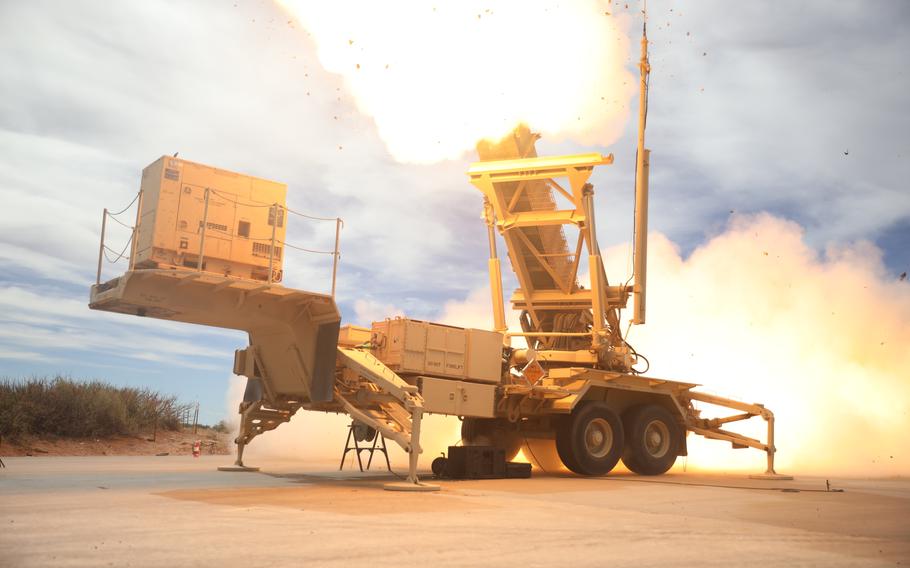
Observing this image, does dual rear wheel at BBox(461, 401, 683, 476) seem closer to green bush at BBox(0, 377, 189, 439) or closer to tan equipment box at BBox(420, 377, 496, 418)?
tan equipment box at BBox(420, 377, 496, 418)

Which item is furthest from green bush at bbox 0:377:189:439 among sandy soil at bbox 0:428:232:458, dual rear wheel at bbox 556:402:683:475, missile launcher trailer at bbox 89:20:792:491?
dual rear wheel at bbox 556:402:683:475

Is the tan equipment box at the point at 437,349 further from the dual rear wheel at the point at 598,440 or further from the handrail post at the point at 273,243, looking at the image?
the handrail post at the point at 273,243

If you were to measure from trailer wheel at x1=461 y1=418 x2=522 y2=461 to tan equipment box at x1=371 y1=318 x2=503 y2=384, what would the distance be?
2721 millimetres

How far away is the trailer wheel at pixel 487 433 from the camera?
61.8ft

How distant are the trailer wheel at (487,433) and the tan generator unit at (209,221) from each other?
7134 mm

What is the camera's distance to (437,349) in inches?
613

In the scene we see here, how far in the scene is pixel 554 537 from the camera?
7.53 metres

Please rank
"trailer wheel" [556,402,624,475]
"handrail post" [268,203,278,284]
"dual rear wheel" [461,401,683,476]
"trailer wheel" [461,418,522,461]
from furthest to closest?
"trailer wheel" [461,418,522,461] → "dual rear wheel" [461,401,683,476] → "trailer wheel" [556,402,624,475] → "handrail post" [268,203,278,284]

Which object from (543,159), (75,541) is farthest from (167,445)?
(75,541)

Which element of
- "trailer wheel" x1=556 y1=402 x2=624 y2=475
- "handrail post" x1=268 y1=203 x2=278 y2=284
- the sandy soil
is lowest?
the sandy soil

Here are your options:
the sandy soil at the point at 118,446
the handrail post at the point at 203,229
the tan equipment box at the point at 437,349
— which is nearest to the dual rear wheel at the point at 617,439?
the tan equipment box at the point at 437,349

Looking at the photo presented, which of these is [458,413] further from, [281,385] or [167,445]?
[167,445]

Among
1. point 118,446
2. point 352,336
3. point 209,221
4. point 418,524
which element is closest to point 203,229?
point 209,221

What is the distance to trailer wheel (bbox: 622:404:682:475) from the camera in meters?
18.5
